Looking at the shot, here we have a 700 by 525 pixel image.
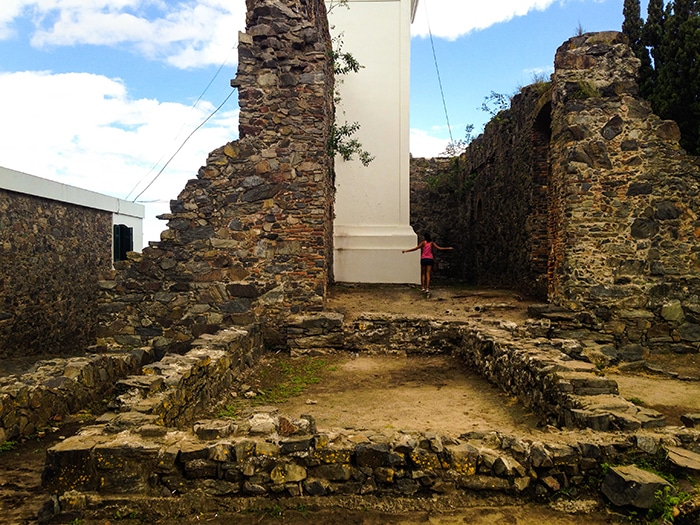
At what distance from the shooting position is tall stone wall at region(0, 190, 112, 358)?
11.9 m

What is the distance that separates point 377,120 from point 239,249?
594 cm

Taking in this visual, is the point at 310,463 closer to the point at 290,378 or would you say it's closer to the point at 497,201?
the point at 290,378

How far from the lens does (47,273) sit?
43.2 ft

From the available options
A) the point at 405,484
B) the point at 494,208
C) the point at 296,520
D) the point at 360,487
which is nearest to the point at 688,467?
the point at 405,484

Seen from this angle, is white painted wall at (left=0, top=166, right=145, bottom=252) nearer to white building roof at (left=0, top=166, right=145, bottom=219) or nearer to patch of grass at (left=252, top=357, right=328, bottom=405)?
white building roof at (left=0, top=166, right=145, bottom=219)

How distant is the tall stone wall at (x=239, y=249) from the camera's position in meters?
8.72

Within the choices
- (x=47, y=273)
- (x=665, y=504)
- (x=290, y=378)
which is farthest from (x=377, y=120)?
(x=665, y=504)

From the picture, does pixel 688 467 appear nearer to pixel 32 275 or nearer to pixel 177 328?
pixel 177 328

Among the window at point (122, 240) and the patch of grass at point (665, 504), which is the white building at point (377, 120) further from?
the patch of grass at point (665, 504)

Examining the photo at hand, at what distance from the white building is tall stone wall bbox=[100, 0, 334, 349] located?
146 inches

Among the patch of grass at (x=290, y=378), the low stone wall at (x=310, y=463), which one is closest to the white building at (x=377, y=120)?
the patch of grass at (x=290, y=378)

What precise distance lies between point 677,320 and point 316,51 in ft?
23.6

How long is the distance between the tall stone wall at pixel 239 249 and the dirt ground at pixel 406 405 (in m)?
1.05

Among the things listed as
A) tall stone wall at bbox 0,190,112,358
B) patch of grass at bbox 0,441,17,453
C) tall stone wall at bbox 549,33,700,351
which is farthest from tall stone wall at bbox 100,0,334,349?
tall stone wall at bbox 0,190,112,358
